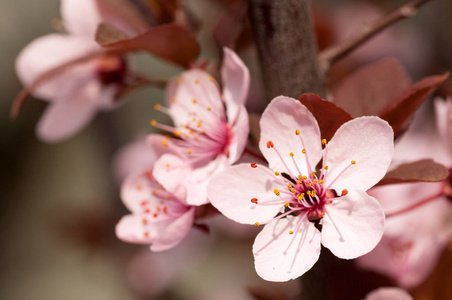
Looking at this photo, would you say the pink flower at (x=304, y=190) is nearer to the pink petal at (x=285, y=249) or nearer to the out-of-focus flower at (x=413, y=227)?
the pink petal at (x=285, y=249)

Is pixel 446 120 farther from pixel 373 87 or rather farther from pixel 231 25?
pixel 231 25

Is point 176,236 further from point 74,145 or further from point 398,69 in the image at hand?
point 74,145

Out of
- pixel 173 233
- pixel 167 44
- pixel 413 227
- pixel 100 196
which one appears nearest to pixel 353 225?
pixel 173 233

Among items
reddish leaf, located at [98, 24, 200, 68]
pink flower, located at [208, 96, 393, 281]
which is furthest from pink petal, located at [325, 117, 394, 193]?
reddish leaf, located at [98, 24, 200, 68]

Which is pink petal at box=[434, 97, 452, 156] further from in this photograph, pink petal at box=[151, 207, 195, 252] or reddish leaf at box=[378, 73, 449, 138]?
pink petal at box=[151, 207, 195, 252]

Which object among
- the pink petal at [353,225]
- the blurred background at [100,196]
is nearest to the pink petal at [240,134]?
the pink petal at [353,225]

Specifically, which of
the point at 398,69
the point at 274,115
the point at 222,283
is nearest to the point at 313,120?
the point at 274,115
